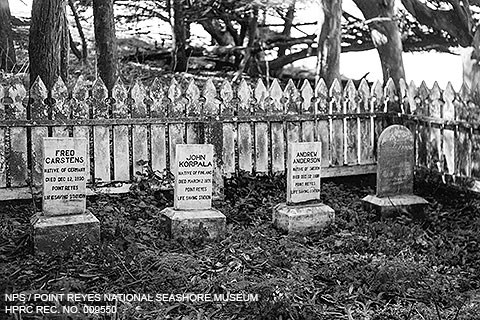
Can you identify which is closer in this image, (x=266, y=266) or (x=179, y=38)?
(x=266, y=266)

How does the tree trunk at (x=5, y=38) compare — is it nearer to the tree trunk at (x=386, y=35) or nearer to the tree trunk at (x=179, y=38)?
the tree trunk at (x=179, y=38)

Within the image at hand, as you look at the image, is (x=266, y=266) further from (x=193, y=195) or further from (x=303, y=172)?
(x=303, y=172)

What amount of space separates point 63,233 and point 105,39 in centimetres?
521

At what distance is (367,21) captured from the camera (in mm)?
12516

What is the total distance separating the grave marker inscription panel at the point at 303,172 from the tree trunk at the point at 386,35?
19.2 ft

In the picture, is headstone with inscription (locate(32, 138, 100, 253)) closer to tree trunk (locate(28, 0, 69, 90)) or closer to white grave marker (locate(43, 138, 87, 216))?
white grave marker (locate(43, 138, 87, 216))

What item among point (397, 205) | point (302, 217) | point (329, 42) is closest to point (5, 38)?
point (329, 42)

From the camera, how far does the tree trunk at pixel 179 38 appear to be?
14.9 m

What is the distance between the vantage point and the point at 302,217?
7.06m

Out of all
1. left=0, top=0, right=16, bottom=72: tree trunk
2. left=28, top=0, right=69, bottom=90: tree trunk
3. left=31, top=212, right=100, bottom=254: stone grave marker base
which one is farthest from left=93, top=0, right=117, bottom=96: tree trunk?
left=31, top=212, right=100, bottom=254: stone grave marker base

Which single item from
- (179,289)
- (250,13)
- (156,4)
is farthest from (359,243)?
(156,4)

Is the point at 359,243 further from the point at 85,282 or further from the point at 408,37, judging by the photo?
the point at 408,37

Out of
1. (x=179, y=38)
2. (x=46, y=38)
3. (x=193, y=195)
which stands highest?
(x=179, y=38)

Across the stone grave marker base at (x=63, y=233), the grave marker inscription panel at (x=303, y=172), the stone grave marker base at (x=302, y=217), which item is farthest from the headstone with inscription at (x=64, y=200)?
the grave marker inscription panel at (x=303, y=172)
